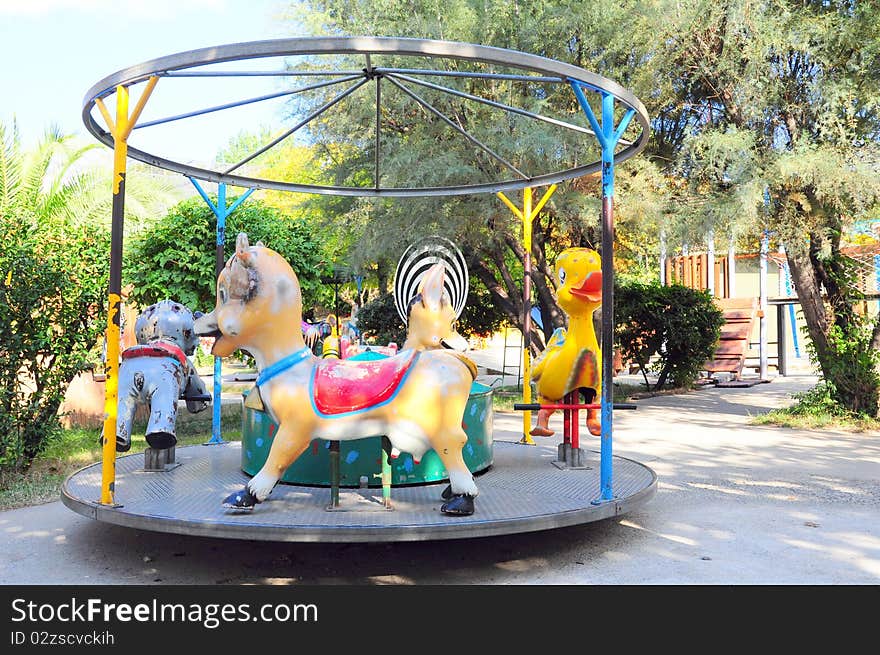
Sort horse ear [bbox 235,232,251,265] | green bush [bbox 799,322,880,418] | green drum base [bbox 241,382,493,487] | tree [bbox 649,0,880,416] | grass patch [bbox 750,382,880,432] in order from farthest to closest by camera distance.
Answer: green bush [bbox 799,322,880,418] → grass patch [bbox 750,382,880,432] → tree [bbox 649,0,880,416] → green drum base [bbox 241,382,493,487] → horse ear [bbox 235,232,251,265]

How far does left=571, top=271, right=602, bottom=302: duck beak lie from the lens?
21.5 feet

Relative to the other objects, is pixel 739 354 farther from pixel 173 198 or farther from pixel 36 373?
pixel 36 373

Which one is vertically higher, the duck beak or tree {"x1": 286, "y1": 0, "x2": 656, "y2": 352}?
tree {"x1": 286, "y1": 0, "x2": 656, "y2": 352}

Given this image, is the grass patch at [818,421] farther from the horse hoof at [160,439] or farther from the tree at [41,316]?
the tree at [41,316]

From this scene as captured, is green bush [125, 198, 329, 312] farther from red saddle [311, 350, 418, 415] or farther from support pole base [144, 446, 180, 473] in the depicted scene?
red saddle [311, 350, 418, 415]

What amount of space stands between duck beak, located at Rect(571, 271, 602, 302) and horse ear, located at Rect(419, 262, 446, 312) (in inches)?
56.2

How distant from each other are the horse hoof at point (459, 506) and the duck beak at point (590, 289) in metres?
2.45

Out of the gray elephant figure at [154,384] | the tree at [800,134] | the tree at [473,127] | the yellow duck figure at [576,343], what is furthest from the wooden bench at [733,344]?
the gray elephant figure at [154,384]

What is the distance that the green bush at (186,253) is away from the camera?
1151cm

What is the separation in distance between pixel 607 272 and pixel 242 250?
2.48 metres

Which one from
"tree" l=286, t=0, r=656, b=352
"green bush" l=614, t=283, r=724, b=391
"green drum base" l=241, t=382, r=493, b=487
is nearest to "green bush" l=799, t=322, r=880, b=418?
"tree" l=286, t=0, r=656, b=352

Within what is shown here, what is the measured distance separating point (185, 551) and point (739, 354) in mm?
17150

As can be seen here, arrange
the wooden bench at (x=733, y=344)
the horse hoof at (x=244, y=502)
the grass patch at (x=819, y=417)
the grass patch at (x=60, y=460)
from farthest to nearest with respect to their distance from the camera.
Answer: the wooden bench at (x=733, y=344)
the grass patch at (x=819, y=417)
the grass patch at (x=60, y=460)
the horse hoof at (x=244, y=502)

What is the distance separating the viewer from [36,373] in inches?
304
